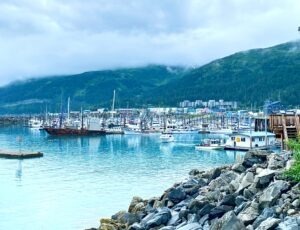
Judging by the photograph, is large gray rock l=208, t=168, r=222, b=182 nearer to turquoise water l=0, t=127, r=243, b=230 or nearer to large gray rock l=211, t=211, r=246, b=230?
turquoise water l=0, t=127, r=243, b=230

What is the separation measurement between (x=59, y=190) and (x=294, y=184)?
3808cm

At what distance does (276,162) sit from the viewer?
2656 cm

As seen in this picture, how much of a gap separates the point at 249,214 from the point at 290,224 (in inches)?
130

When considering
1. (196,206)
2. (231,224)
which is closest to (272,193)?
(231,224)

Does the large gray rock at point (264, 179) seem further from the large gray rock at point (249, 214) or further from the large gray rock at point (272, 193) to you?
the large gray rock at point (249, 214)

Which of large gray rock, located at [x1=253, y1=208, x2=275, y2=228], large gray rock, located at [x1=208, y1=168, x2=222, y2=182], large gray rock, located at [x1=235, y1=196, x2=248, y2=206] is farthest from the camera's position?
large gray rock, located at [x1=208, y1=168, x2=222, y2=182]

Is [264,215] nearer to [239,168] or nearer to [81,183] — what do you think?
[239,168]

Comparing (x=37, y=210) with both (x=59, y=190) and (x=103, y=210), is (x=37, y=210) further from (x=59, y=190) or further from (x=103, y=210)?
(x=59, y=190)

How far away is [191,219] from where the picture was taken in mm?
24812

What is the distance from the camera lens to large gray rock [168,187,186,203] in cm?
2945

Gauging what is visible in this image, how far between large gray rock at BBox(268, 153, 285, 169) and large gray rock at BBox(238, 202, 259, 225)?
4.35 metres

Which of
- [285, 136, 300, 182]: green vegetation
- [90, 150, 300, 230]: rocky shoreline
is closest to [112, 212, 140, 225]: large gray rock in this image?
[90, 150, 300, 230]: rocky shoreline

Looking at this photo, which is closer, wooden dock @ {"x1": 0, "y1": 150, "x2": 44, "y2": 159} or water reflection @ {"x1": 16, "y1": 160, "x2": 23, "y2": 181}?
water reflection @ {"x1": 16, "y1": 160, "x2": 23, "y2": 181}

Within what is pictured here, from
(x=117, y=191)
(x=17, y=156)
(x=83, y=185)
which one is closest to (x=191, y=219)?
(x=117, y=191)
